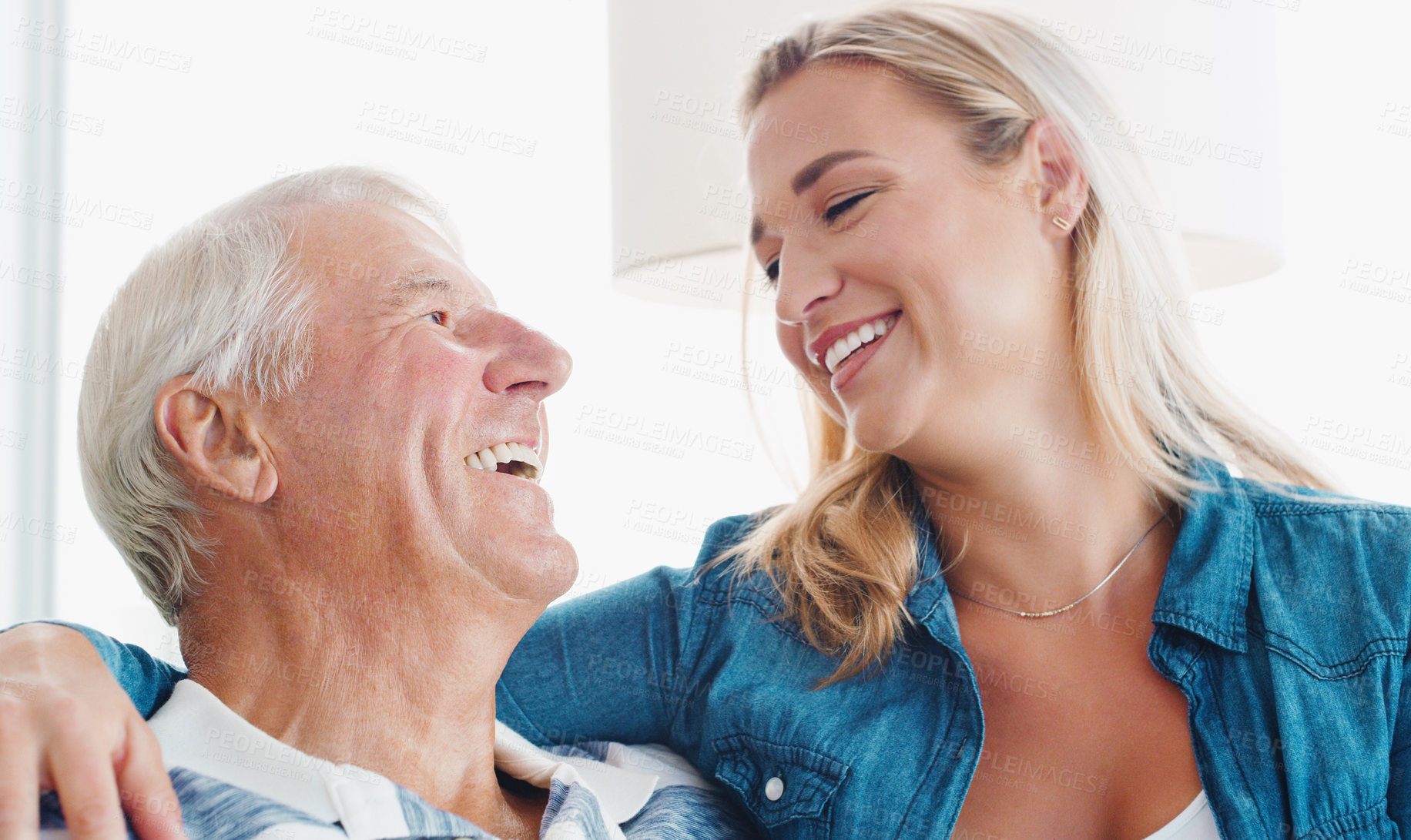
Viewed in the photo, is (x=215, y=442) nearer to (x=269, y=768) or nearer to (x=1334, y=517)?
(x=269, y=768)

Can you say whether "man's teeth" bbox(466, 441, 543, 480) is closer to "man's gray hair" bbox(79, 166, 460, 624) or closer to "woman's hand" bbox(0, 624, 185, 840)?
"man's gray hair" bbox(79, 166, 460, 624)

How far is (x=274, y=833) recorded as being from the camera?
1005 millimetres

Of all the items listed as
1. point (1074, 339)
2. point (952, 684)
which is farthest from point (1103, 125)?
point (952, 684)

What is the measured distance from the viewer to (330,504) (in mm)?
1191

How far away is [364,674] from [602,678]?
0.39 m

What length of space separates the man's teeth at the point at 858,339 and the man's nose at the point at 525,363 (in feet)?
1.26

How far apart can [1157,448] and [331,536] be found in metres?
1.12

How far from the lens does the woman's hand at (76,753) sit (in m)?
0.84

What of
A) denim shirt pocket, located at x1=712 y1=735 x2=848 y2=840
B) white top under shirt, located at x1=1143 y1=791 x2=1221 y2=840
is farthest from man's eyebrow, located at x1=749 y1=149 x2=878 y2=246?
white top under shirt, located at x1=1143 y1=791 x2=1221 y2=840

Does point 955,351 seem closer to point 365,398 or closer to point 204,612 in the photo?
point 365,398

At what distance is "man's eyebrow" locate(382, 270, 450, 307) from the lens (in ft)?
4.17

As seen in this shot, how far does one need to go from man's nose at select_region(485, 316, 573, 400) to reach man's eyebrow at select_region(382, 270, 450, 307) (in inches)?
3.4

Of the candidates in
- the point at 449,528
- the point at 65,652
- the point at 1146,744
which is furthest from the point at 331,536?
the point at 1146,744

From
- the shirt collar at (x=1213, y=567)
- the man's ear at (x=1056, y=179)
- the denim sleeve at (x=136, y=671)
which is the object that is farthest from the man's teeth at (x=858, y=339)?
the denim sleeve at (x=136, y=671)
